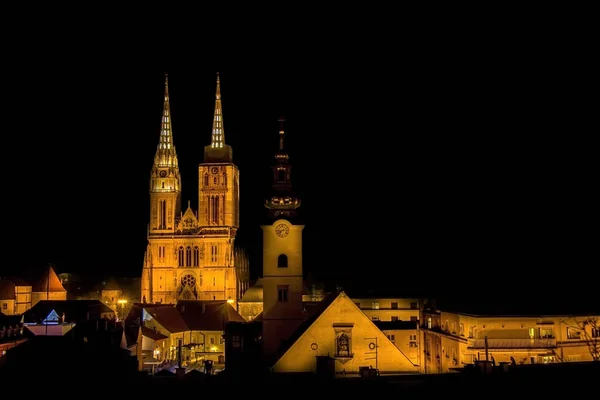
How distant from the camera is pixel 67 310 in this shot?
91125 mm

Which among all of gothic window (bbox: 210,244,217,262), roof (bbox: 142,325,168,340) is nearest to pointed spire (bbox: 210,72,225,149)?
gothic window (bbox: 210,244,217,262)

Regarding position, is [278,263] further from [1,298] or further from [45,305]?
[1,298]

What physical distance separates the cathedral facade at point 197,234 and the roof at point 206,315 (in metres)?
22.7

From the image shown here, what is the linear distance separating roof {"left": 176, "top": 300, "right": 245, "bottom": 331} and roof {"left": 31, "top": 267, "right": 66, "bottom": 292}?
3278cm

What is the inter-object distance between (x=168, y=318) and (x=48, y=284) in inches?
1496

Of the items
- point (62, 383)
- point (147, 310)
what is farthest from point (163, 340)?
point (62, 383)

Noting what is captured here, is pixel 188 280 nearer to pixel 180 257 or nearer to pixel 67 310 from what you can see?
pixel 180 257

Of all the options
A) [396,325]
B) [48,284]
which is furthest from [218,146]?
[396,325]

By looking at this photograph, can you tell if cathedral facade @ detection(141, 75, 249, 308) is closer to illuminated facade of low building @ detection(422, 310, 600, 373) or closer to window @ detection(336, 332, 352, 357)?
illuminated facade of low building @ detection(422, 310, 600, 373)

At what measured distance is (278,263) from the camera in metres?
51.9

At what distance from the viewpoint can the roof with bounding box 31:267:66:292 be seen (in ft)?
366

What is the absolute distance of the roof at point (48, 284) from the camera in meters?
112

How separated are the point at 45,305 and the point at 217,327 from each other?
22.5 m

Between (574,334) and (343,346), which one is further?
(574,334)
